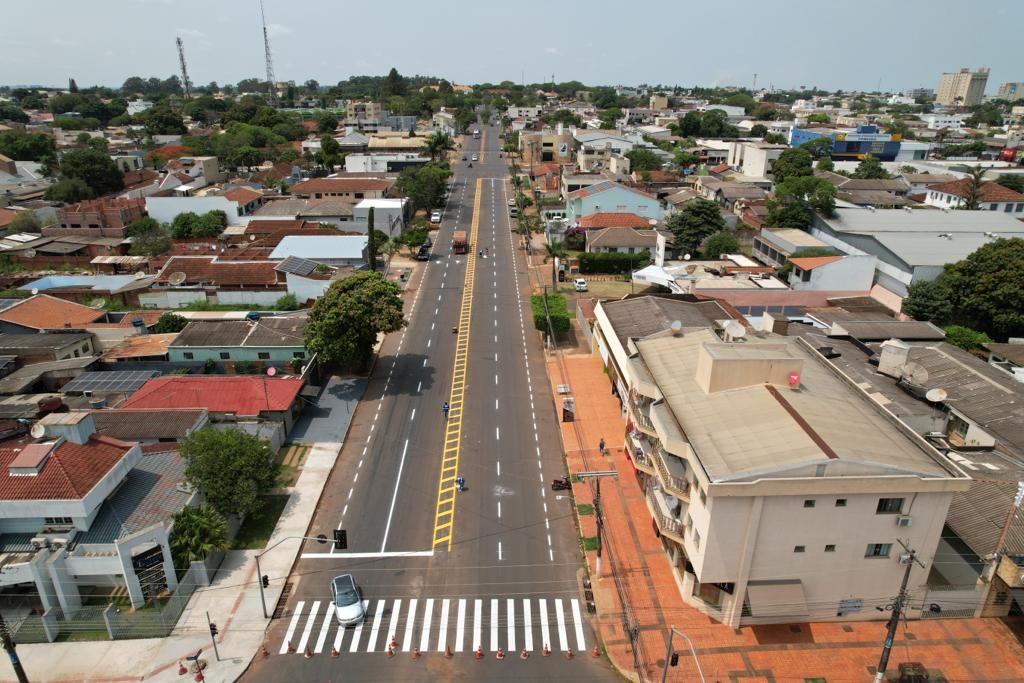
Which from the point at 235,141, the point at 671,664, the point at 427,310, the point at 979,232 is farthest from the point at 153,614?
the point at 235,141

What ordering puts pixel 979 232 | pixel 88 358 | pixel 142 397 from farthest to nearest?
pixel 979 232 → pixel 88 358 → pixel 142 397

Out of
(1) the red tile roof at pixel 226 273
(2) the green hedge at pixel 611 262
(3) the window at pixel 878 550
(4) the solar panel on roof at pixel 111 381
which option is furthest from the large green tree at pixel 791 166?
(4) the solar panel on roof at pixel 111 381

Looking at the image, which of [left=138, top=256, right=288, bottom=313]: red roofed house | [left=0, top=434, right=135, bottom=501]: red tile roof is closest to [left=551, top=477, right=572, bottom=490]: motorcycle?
[left=0, top=434, right=135, bottom=501]: red tile roof

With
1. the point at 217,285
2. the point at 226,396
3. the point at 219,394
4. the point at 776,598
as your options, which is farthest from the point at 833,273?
the point at 217,285

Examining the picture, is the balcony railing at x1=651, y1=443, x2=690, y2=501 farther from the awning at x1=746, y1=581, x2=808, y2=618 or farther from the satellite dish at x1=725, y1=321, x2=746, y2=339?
the satellite dish at x1=725, y1=321, x2=746, y2=339

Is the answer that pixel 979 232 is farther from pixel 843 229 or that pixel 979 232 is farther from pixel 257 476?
pixel 257 476

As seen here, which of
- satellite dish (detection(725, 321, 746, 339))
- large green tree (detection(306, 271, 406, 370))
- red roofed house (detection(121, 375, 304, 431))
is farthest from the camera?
large green tree (detection(306, 271, 406, 370))
